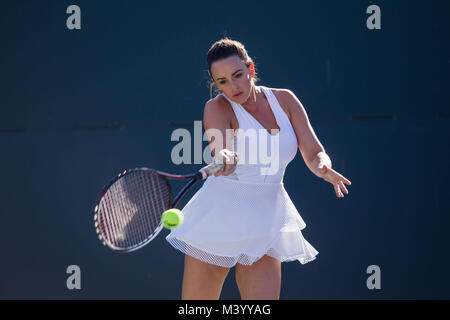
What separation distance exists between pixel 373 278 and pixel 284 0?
1.86m

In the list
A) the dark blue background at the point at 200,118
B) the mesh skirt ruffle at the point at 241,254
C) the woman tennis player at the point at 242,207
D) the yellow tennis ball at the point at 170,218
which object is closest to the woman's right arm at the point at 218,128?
the woman tennis player at the point at 242,207

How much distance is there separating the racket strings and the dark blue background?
1.35m

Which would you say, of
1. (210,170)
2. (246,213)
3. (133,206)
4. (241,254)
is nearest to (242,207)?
(246,213)

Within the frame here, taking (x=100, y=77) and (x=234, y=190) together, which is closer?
(x=234, y=190)

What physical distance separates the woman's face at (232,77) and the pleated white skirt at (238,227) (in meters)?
0.36

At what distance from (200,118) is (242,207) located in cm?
149

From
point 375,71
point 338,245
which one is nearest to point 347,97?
point 375,71

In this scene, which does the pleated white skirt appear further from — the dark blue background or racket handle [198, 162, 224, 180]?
the dark blue background

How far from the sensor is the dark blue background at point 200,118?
375 cm

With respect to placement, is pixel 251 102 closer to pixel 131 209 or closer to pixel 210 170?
pixel 210 170

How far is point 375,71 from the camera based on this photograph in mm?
3771

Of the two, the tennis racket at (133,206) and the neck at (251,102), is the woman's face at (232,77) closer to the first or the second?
the neck at (251,102)

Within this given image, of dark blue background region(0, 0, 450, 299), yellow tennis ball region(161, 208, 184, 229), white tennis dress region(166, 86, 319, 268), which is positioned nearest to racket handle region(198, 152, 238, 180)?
yellow tennis ball region(161, 208, 184, 229)
